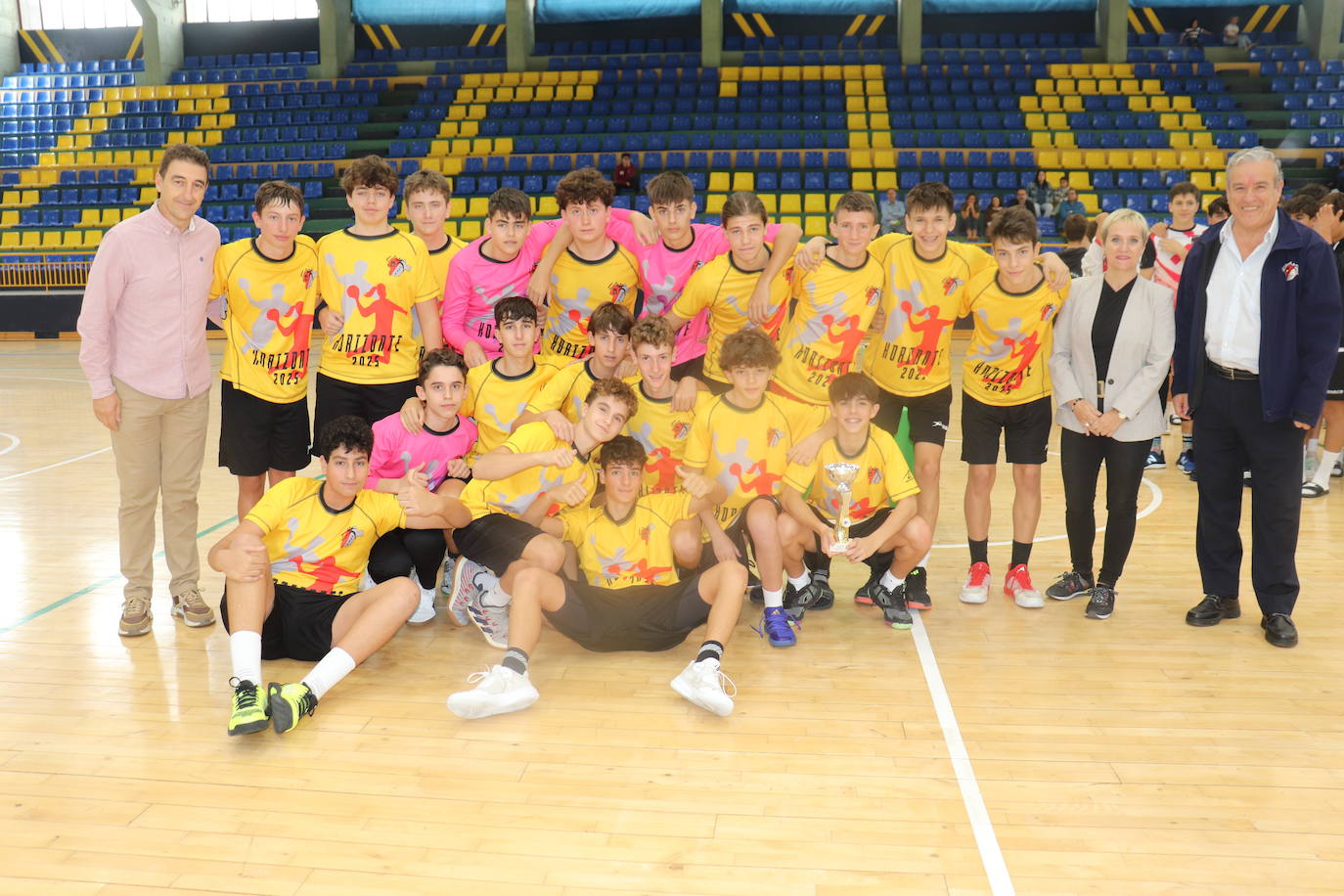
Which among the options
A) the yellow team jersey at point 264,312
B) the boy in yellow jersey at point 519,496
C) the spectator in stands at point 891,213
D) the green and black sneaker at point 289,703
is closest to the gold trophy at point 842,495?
the boy in yellow jersey at point 519,496

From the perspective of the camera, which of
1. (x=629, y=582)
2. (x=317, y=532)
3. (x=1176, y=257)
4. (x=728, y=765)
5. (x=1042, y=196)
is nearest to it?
(x=728, y=765)

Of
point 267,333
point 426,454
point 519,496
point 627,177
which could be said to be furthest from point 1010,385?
point 627,177

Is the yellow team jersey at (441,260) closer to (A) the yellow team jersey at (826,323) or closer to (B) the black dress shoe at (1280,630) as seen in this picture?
(A) the yellow team jersey at (826,323)

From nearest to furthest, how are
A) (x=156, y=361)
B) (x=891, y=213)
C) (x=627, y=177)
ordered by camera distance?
(x=156, y=361)
(x=891, y=213)
(x=627, y=177)

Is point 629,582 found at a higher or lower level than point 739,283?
lower

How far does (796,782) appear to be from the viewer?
10.2 ft

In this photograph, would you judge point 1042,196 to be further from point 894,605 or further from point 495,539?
point 495,539

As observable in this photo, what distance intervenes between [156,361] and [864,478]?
2924 millimetres

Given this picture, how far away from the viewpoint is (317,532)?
3.86 m

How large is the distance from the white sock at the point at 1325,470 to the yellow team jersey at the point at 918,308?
356 centimetres

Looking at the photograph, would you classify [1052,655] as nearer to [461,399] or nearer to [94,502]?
[461,399]

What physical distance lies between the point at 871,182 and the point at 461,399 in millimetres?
14862

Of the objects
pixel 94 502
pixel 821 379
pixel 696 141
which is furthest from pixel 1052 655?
pixel 696 141

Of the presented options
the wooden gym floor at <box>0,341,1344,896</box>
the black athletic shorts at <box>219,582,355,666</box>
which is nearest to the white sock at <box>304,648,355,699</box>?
the wooden gym floor at <box>0,341,1344,896</box>
